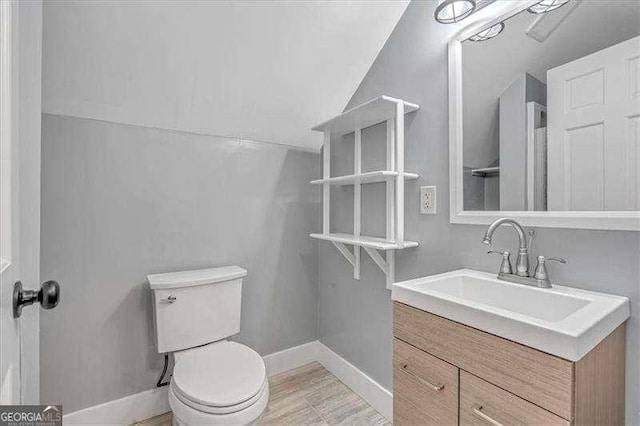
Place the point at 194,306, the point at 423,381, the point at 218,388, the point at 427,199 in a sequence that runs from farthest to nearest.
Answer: the point at 194,306 < the point at 427,199 < the point at 218,388 < the point at 423,381

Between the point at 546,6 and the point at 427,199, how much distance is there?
2.80ft

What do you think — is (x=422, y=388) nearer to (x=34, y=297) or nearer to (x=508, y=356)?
(x=508, y=356)

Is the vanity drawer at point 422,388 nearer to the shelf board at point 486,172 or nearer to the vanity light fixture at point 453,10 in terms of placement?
the shelf board at point 486,172

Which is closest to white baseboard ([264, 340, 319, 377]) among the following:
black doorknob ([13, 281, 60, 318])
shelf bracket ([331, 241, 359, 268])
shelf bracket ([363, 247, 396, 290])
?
shelf bracket ([331, 241, 359, 268])

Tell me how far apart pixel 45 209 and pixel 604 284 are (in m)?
2.24

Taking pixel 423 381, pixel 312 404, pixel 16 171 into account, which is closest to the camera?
pixel 16 171

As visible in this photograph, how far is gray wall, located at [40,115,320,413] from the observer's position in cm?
153

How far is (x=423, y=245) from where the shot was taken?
5.20 feet

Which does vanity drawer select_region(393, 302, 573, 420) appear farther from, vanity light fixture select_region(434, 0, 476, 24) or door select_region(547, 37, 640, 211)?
vanity light fixture select_region(434, 0, 476, 24)

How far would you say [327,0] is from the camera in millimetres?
1600

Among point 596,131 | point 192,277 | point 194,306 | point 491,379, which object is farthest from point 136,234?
point 596,131

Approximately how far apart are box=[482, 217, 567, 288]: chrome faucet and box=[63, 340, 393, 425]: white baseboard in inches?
39.3

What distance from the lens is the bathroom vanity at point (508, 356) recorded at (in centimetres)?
76

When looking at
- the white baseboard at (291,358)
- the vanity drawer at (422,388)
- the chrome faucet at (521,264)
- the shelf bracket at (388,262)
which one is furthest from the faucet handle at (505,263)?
the white baseboard at (291,358)
